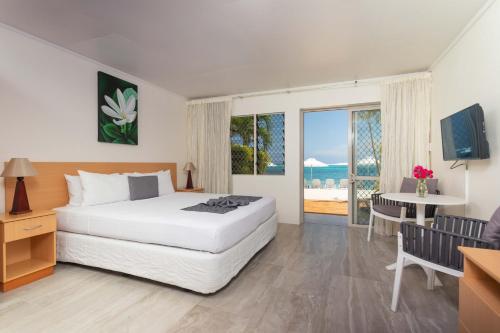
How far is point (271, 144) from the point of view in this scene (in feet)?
15.8

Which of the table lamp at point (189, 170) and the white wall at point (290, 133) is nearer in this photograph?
the white wall at point (290, 133)

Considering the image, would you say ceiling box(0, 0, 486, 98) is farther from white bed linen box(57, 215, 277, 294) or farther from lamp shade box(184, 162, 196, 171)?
white bed linen box(57, 215, 277, 294)

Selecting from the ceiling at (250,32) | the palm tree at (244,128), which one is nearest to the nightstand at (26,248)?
the ceiling at (250,32)

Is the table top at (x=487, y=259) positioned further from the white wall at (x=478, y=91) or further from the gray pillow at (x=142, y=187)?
the gray pillow at (x=142, y=187)

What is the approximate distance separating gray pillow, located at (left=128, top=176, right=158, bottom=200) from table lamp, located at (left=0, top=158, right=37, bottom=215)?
110cm

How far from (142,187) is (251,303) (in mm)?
2306

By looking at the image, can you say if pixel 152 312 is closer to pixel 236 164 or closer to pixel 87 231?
pixel 87 231

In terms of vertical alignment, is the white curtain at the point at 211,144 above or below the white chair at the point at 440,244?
Answer: above

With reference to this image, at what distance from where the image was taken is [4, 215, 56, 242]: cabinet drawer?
206 centimetres

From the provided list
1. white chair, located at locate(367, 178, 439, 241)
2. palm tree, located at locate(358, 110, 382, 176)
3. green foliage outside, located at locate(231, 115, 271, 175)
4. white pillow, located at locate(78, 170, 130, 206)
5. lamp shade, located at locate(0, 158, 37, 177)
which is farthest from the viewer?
green foliage outside, located at locate(231, 115, 271, 175)

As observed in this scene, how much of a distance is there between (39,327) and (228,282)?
1.36 meters

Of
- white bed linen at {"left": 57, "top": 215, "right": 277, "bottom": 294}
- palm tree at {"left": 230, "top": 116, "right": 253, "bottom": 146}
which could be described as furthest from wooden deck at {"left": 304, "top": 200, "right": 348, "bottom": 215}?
white bed linen at {"left": 57, "top": 215, "right": 277, "bottom": 294}

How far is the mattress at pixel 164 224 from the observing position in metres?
2.02

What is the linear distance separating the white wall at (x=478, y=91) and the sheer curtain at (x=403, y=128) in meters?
0.46
